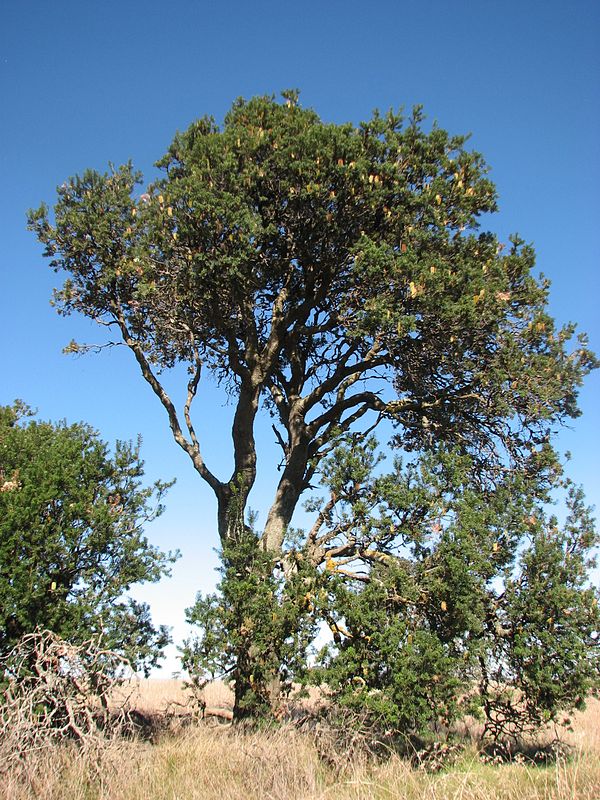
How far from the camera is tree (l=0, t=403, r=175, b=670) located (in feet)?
30.8

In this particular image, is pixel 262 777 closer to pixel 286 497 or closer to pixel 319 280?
pixel 286 497

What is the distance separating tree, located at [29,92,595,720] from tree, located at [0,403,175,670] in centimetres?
186

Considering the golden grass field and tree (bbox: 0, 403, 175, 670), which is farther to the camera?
tree (bbox: 0, 403, 175, 670)

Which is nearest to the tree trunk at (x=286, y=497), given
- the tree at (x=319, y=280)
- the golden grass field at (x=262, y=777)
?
the tree at (x=319, y=280)

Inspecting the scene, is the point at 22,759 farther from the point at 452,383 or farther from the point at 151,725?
the point at 452,383

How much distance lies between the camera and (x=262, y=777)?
709 cm

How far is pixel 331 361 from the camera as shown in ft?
46.5

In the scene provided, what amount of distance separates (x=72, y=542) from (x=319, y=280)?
23.6 ft

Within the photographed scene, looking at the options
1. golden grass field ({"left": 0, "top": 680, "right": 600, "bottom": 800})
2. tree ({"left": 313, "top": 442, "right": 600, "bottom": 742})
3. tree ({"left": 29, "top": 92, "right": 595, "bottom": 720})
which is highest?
tree ({"left": 29, "top": 92, "right": 595, "bottom": 720})

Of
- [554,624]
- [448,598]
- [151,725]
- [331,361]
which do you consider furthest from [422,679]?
[331,361]

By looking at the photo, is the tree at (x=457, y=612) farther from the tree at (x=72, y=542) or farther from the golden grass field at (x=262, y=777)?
the tree at (x=72, y=542)

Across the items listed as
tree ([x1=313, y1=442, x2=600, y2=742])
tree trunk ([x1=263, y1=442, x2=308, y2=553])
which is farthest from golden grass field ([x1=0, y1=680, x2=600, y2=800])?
tree trunk ([x1=263, y1=442, x2=308, y2=553])

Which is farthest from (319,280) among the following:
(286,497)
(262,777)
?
(262,777)

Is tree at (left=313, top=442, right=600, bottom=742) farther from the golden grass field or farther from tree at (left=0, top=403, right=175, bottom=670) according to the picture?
tree at (left=0, top=403, right=175, bottom=670)
